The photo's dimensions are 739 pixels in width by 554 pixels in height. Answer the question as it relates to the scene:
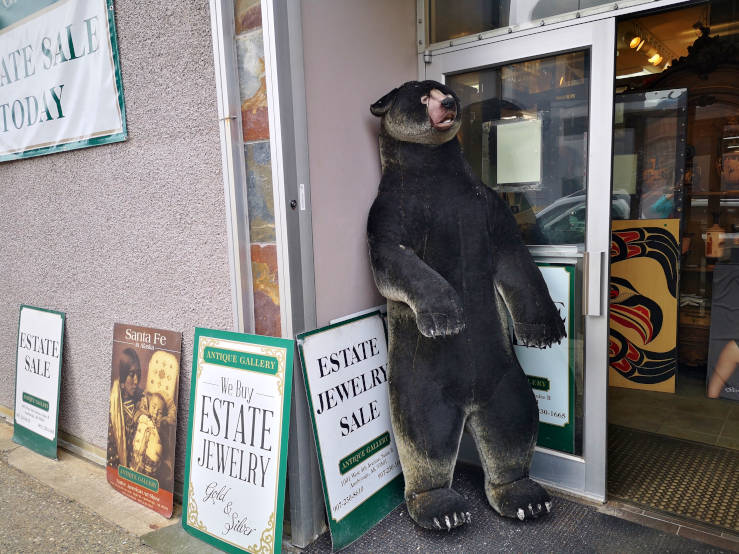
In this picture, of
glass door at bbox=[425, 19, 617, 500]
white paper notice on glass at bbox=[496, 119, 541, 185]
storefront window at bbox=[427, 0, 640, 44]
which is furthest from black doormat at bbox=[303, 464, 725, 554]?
storefront window at bbox=[427, 0, 640, 44]

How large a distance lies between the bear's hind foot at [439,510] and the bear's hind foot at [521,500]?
0.18 metres

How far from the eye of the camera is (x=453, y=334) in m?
2.29

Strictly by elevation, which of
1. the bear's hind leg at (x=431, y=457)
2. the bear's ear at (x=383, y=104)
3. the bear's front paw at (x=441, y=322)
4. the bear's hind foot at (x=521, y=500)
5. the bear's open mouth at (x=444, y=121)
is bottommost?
the bear's hind foot at (x=521, y=500)

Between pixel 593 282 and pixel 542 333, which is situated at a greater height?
pixel 593 282

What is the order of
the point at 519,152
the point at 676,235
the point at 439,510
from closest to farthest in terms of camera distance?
1. the point at 439,510
2. the point at 519,152
3. the point at 676,235

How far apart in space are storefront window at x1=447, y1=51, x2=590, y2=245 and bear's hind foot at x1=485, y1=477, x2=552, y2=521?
1.17 m

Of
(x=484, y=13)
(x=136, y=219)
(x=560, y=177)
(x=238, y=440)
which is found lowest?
(x=238, y=440)

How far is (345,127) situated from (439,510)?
175 cm

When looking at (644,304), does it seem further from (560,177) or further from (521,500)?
(521,500)

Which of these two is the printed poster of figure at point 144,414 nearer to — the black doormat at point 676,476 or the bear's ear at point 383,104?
the bear's ear at point 383,104

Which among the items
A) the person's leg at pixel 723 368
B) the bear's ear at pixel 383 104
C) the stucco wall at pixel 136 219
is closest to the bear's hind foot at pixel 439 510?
the stucco wall at pixel 136 219

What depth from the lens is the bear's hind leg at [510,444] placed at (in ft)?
7.79

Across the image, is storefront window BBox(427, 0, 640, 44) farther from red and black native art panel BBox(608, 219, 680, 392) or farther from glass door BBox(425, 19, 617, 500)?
red and black native art panel BBox(608, 219, 680, 392)

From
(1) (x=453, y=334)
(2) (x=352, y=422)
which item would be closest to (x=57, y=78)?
(2) (x=352, y=422)
